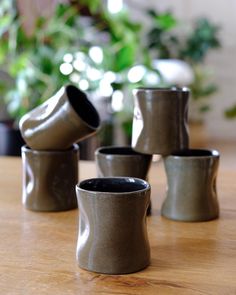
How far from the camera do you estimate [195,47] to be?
4.13 m

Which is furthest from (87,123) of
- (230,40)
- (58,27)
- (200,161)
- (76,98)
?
(230,40)

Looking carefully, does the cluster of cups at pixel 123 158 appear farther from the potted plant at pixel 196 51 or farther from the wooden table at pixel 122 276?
the potted plant at pixel 196 51

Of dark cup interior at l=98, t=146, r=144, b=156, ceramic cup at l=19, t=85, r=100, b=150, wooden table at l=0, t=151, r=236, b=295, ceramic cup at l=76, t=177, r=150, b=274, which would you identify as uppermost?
ceramic cup at l=19, t=85, r=100, b=150

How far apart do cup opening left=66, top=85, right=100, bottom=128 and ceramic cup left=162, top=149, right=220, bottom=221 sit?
0.14 m

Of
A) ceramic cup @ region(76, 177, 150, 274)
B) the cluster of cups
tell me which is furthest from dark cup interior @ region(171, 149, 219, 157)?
ceramic cup @ region(76, 177, 150, 274)

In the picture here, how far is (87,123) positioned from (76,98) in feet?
0.19

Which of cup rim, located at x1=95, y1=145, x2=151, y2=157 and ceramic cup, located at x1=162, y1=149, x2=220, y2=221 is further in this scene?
cup rim, located at x1=95, y1=145, x2=151, y2=157

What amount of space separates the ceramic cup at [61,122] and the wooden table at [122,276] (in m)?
0.12

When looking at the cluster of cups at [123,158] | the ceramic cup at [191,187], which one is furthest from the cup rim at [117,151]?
the ceramic cup at [191,187]

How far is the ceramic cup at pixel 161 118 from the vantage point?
794mm

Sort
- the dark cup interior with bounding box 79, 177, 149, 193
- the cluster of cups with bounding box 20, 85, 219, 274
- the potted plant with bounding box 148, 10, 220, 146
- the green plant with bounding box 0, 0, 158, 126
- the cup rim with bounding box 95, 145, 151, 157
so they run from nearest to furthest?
the dark cup interior with bounding box 79, 177, 149, 193
the cluster of cups with bounding box 20, 85, 219, 274
the cup rim with bounding box 95, 145, 151, 157
the green plant with bounding box 0, 0, 158, 126
the potted plant with bounding box 148, 10, 220, 146

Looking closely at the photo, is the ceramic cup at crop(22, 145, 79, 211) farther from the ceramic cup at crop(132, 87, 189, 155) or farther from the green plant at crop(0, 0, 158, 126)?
the green plant at crop(0, 0, 158, 126)

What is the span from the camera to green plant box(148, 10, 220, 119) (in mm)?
4051

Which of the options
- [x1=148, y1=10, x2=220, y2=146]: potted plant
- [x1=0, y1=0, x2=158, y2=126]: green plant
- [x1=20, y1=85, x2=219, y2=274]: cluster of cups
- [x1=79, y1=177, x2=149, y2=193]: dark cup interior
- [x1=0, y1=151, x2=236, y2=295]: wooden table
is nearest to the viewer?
[x1=0, y1=151, x2=236, y2=295]: wooden table
